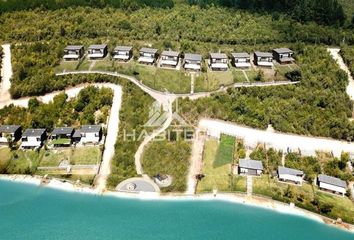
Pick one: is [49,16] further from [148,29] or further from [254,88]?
[254,88]

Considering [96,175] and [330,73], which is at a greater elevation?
[330,73]

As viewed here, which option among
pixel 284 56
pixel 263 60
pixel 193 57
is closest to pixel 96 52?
pixel 193 57

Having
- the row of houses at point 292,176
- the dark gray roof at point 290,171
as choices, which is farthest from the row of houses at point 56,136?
the dark gray roof at point 290,171

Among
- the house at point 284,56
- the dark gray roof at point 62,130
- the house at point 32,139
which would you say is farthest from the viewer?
the house at point 284,56

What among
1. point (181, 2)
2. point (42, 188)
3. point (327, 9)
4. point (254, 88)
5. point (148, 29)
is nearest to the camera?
point (42, 188)

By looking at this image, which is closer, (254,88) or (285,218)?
(285,218)

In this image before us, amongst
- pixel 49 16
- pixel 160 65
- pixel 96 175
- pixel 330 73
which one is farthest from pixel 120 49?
pixel 330 73

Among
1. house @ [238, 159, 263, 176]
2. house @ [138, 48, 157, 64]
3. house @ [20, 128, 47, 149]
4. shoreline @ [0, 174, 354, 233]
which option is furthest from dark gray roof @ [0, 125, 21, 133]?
house @ [238, 159, 263, 176]

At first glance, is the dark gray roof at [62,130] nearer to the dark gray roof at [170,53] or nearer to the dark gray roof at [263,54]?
the dark gray roof at [170,53]
